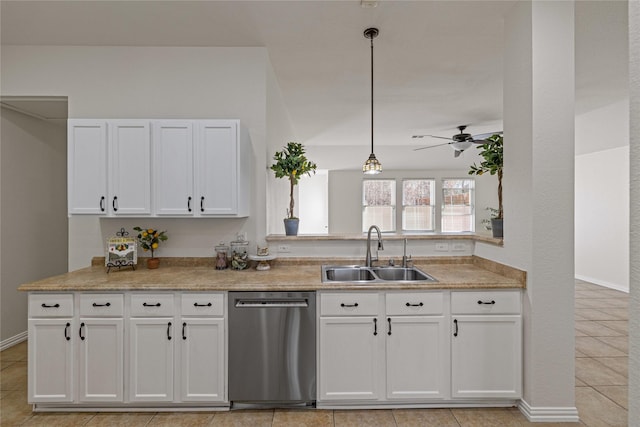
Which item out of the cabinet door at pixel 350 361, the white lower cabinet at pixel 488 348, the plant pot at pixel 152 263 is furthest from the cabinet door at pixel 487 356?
the plant pot at pixel 152 263

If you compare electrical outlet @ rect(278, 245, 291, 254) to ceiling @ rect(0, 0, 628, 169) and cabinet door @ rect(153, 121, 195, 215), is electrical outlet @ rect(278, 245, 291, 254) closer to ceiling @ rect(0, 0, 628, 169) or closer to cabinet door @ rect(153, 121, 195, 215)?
cabinet door @ rect(153, 121, 195, 215)

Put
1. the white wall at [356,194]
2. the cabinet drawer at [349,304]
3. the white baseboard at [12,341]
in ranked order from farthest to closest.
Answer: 1. the white wall at [356,194]
2. the white baseboard at [12,341]
3. the cabinet drawer at [349,304]

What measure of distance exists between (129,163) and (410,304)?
95.6 inches

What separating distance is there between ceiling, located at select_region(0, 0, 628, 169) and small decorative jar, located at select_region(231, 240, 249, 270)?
5.95ft

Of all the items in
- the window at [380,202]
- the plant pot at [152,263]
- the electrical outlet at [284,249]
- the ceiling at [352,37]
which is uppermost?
the ceiling at [352,37]

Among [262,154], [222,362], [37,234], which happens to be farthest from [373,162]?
[37,234]

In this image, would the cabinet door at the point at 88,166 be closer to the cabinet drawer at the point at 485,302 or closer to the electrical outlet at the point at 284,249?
the electrical outlet at the point at 284,249

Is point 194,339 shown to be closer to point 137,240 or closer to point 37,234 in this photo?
point 137,240

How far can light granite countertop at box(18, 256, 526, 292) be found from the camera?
7.55 feet

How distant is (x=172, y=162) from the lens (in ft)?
8.86

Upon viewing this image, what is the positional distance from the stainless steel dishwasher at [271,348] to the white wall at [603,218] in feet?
20.8

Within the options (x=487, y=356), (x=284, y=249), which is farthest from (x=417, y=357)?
(x=284, y=249)

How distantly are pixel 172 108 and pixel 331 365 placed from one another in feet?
8.50

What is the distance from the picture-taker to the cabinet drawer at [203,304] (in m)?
2.31
